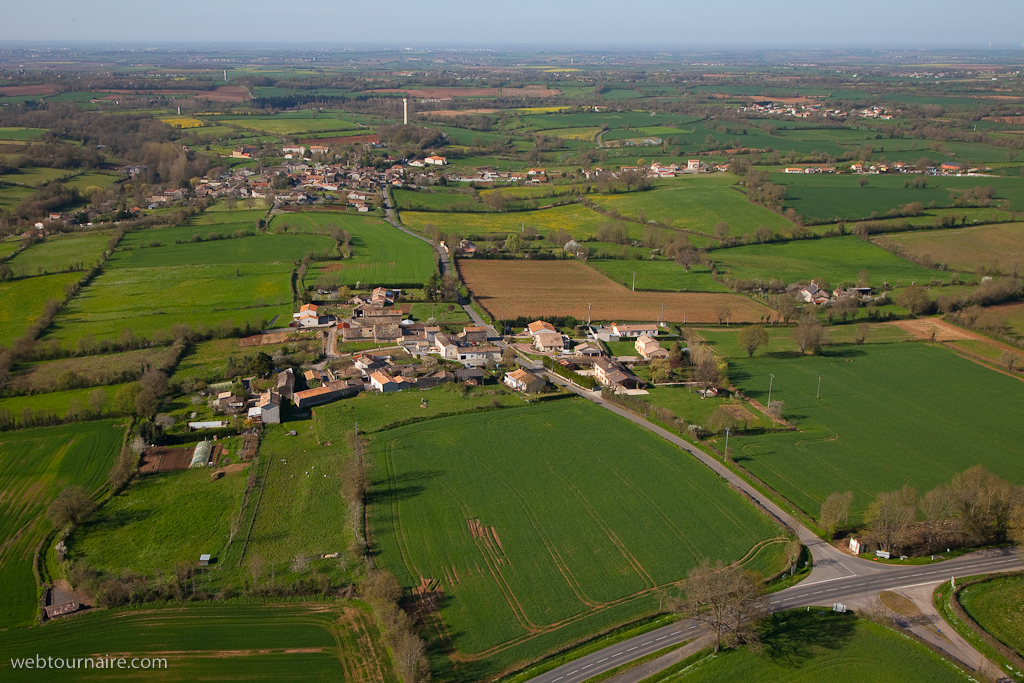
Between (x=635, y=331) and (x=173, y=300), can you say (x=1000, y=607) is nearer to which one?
(x=635, y=331)

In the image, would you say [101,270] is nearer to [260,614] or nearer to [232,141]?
[260,614]

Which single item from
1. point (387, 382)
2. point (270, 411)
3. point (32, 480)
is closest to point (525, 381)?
point (387, 382)

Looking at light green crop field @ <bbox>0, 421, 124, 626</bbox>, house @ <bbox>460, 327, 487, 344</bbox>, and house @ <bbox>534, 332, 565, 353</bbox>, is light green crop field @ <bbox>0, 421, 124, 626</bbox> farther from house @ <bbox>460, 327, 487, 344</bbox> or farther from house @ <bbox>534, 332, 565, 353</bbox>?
house @ <bbox>534, 332, 565, 353</bbox>

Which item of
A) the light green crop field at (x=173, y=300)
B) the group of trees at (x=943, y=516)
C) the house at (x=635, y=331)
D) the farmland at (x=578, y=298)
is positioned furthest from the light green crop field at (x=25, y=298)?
the group of trees at (x=943, y=516)

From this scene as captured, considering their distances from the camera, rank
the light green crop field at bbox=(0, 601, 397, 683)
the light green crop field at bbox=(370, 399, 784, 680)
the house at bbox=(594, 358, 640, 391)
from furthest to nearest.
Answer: the house at bbox=(594, 358, 640, 391) < the light green crop field at bbox=(370, 399, 784, 680) < the light green crop field at bbox=(0, 601, 397, 683)

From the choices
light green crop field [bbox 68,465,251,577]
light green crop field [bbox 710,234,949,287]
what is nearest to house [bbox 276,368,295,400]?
light green crop field [bbox 68,465,251,577]

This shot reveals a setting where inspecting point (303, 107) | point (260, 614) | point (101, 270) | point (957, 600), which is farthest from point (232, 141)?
point (957, 600)

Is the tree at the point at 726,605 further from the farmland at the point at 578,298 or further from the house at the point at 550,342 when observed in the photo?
the farmland at the point at 578,298
